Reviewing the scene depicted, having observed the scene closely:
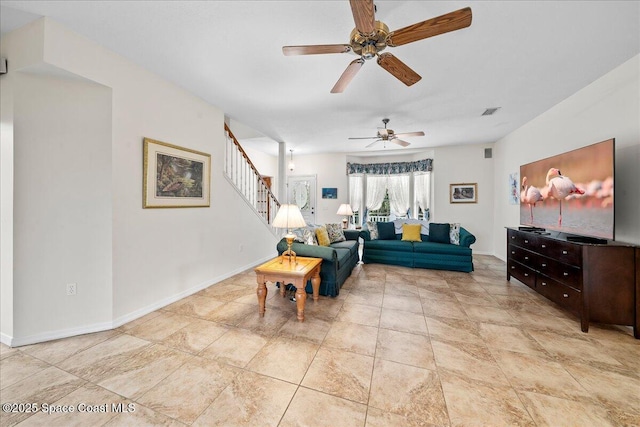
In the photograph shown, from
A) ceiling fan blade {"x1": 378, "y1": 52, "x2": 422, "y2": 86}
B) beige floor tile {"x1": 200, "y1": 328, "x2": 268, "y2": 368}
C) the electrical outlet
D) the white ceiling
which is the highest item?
the white ceiling

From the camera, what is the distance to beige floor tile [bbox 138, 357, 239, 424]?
1.48m

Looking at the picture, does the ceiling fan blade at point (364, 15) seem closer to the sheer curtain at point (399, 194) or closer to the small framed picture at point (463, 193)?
the small framed picture at point (463, 193)

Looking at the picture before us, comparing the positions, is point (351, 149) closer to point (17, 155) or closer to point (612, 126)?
point (612, 126)

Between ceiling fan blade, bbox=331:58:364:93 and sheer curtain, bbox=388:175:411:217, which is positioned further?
sheer curtain, bbox=388:175:411:217

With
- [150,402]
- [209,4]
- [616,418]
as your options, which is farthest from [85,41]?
[616,418]

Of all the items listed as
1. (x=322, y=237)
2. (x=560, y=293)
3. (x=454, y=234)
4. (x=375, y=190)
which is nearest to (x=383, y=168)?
(x=375, y=190)

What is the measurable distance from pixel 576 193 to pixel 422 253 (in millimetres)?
2365

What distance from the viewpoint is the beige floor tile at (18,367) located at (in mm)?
1717

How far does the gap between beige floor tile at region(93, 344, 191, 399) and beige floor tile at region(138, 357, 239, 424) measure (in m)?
0.07

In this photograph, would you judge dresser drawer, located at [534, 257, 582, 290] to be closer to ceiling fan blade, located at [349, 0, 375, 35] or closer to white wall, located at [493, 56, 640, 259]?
white wall, located at [493, 56, 640, 259]

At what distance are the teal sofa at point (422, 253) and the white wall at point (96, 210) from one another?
348cm

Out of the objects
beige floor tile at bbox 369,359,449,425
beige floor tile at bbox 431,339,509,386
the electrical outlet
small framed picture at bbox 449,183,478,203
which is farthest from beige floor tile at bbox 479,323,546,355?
small framed picture at bbox 449,183,478,203

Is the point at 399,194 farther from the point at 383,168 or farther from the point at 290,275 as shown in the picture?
the point at 290,275

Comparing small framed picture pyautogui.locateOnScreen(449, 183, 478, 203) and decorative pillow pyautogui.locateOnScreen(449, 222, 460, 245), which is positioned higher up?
small framed picture pyautogui.locateOnScreen(449, 183, 478, 203)
